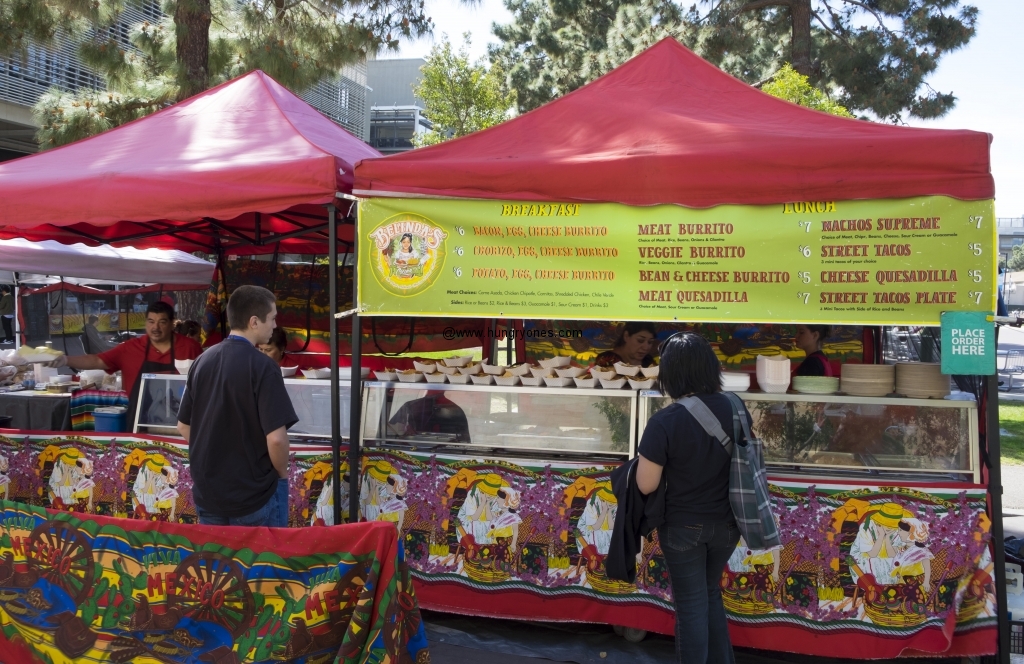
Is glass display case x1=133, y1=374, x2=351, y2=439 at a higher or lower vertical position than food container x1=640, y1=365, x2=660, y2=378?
lower

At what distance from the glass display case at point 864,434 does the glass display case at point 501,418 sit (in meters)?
0.20

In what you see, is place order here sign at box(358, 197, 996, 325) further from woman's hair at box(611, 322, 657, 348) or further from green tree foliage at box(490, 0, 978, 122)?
green tree foliage at box(490, 0, 978, 122)

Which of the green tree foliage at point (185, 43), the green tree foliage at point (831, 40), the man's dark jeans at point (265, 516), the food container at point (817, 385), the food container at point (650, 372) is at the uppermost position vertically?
the green tree foliage at point (831, 40)

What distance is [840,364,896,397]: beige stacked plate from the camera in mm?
3875

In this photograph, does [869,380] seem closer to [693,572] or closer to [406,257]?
[693,572]

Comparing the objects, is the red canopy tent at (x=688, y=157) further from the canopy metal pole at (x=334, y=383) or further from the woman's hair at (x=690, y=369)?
the woman's hair at (x=690, y=369)

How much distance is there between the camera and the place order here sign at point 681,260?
349 cm

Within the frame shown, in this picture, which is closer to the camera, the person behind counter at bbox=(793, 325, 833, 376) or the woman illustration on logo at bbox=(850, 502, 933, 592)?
the woman illustration on logo at bbox=(850, 502, 933, 592)

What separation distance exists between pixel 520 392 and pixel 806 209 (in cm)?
174

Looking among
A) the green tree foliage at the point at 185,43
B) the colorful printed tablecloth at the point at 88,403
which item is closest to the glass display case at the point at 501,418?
the colorful printed tablecloth at the point at 88,403

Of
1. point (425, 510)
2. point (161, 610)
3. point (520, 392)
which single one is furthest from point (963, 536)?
point (161, 610)

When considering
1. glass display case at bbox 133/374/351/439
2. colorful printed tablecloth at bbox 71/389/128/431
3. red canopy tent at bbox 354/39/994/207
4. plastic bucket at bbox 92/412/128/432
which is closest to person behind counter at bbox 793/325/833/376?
red canopy tent at bbox 354/39/994/207

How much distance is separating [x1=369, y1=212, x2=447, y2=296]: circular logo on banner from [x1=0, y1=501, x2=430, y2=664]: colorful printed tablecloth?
1.56 metres

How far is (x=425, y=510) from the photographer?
13.7ft
